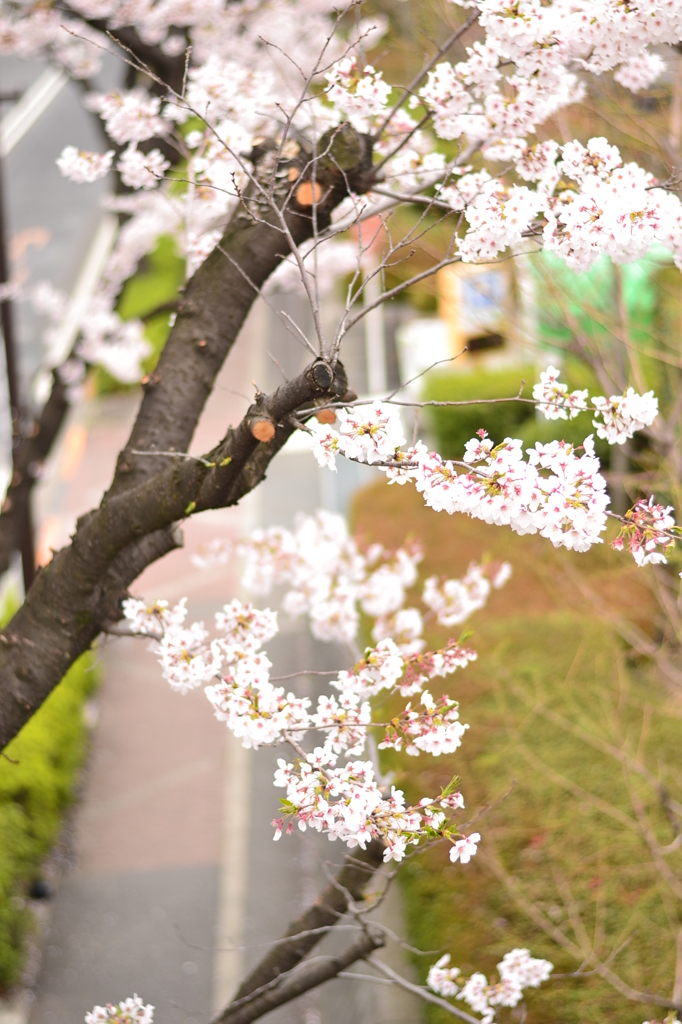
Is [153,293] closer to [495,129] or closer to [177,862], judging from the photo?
[177,862]

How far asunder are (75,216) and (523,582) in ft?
37.5

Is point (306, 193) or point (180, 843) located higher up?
point (306, 193)

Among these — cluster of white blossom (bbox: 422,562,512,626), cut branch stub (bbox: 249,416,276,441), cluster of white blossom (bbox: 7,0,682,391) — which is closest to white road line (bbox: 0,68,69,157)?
cluster of white blossom (bbox: 7,0,682,391)

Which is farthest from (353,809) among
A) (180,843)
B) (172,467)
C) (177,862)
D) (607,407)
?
(180,843)

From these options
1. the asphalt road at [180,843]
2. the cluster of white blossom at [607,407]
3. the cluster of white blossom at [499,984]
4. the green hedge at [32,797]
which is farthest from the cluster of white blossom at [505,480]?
the green hedge at [32,797]

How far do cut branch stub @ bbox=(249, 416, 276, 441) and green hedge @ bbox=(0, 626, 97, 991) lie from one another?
3.29m

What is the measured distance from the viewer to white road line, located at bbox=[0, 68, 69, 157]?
16.8m

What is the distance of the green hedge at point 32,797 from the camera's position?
5465 mm

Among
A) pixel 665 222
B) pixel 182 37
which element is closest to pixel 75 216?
pixel 182 37

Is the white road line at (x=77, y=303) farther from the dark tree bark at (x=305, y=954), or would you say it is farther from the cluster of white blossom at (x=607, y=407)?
the cluster of white blossom at (x=607, y=407)

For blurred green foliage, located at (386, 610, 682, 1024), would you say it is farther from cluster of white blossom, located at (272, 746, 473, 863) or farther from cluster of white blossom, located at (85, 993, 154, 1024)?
cluster of white blossom, located at (85, 993, 154, 1024)

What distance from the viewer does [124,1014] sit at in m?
2.70

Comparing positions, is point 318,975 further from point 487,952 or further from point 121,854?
point 121,854

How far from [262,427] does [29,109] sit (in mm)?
18360
